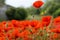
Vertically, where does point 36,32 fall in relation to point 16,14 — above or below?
above

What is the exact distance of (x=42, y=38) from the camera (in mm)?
2311

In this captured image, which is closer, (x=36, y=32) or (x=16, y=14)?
(x=36, y=32)

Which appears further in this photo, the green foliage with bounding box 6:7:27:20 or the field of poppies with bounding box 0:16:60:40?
the green foliage with bounding box 6:7:27:20

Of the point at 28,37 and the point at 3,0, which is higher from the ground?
the point at 28,37

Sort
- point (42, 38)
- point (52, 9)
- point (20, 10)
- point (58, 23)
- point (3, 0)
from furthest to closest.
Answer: point (3, 0) < point (52, 9) < point (20, 10) < point (58, 23) < point (42, 38)

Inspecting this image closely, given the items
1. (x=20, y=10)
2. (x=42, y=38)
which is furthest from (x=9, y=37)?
(x=20, y=10)

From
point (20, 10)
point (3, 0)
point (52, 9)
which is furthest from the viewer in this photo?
point (3, 0)

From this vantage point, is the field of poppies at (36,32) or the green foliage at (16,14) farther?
the green foliage at (16,14)

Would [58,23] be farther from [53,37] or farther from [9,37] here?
[9,37]

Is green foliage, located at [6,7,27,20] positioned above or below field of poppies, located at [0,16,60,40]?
below

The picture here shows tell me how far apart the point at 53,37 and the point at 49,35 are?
53 millimetres

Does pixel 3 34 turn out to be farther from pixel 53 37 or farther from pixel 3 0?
pixel 3 0

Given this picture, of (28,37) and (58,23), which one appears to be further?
(58,23)

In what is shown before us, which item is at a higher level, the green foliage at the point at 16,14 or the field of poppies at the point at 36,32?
the field of poppies at the point at 36,32
